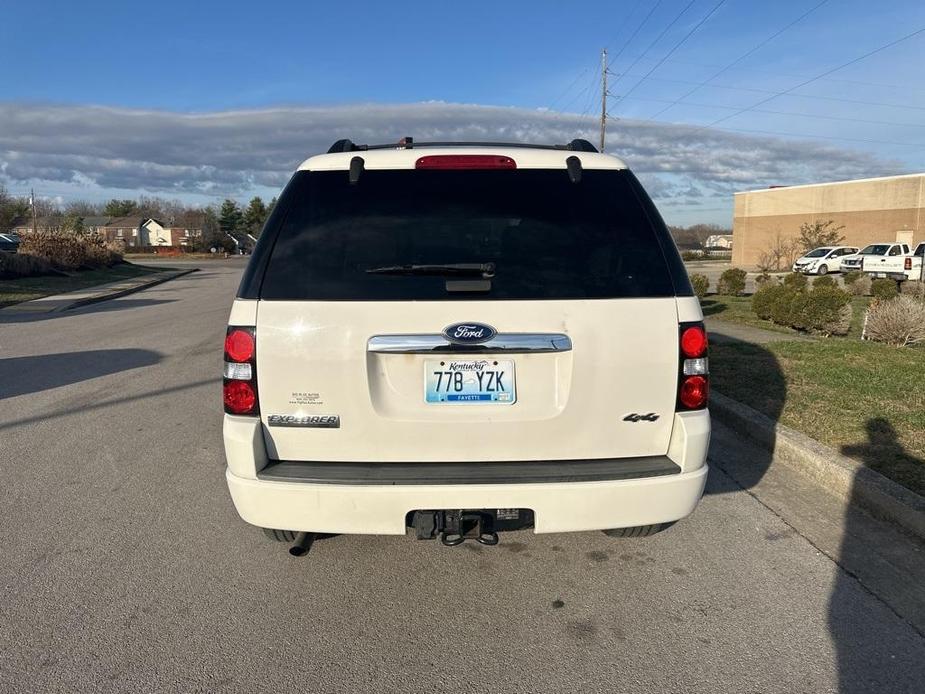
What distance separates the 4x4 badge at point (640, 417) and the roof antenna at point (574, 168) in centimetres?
107

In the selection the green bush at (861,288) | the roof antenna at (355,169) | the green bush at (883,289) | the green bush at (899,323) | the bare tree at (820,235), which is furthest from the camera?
the bare tree at (820,235)

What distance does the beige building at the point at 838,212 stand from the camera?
153 ft

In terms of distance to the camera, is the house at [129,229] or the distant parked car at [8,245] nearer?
the distant parked car at [8,245]

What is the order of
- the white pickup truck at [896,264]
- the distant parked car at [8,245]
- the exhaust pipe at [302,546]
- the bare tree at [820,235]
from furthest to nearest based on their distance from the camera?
the bare tree at [820,235] < the distant parked car at [8,245] < the white pickup truck at [896,264] < the exhaust pipe at [302,546]

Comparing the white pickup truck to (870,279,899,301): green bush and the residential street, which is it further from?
the residential street

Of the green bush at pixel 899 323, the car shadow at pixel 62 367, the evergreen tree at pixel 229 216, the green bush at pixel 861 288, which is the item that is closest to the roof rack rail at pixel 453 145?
the car shadow at pixel 62 367

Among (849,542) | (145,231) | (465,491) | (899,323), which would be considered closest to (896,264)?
(899,323)

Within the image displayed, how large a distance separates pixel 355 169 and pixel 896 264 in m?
30.6

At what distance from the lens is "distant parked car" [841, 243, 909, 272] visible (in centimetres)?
2919

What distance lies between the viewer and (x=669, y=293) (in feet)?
9.95

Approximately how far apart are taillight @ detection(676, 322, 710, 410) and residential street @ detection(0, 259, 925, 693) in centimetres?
97

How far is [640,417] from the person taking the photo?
302cm

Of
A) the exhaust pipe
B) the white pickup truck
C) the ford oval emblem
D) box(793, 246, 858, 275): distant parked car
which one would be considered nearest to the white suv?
the ford oval emblem

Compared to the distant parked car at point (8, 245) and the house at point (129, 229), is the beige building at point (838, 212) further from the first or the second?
the house at point (129, 229)
